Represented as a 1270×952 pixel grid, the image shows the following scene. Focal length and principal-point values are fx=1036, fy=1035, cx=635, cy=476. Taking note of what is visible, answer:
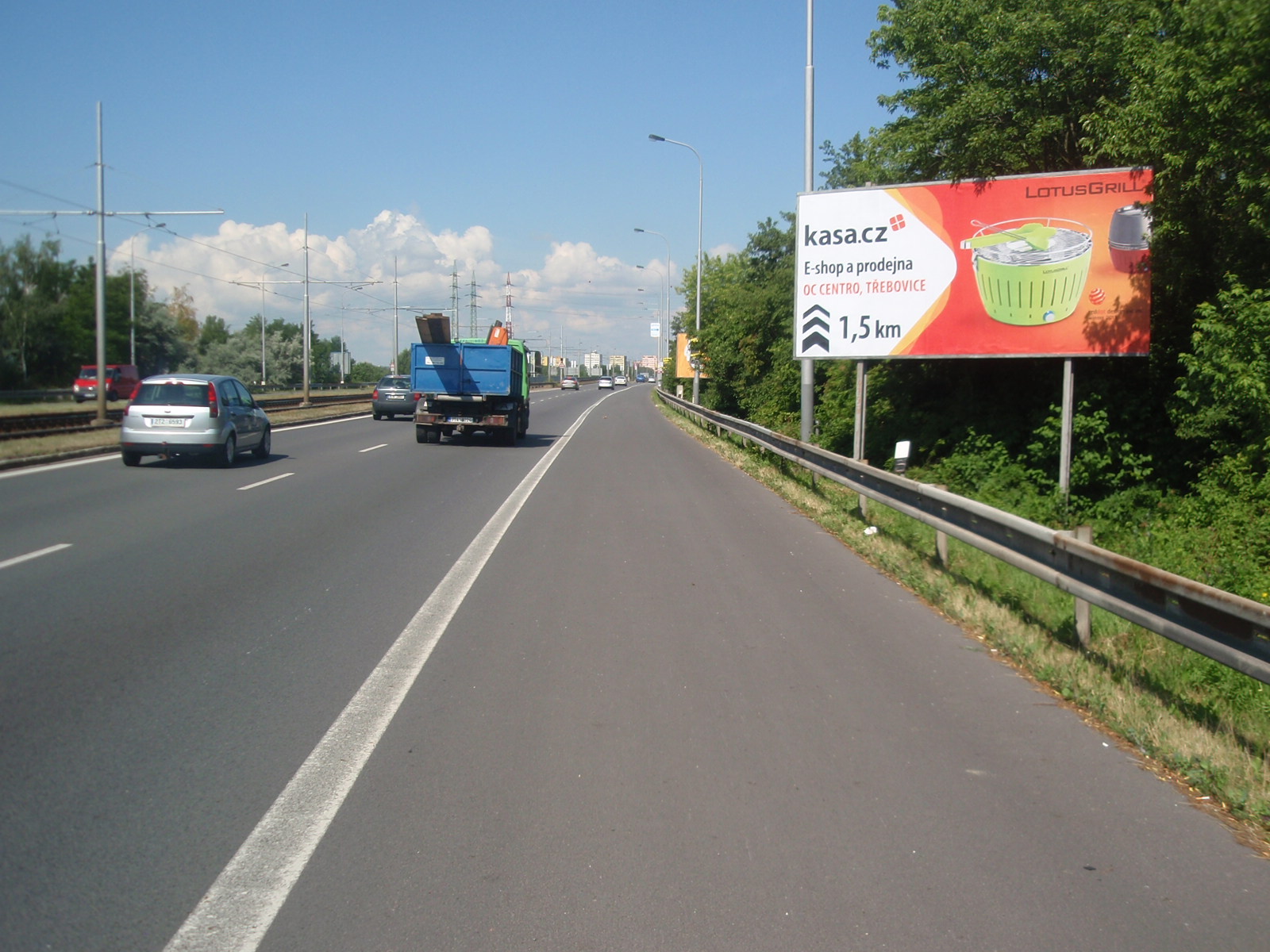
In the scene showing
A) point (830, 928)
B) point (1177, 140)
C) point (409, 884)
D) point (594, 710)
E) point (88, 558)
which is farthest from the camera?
point (1177, 140)

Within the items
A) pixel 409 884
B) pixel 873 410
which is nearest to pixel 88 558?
pixel 409 884

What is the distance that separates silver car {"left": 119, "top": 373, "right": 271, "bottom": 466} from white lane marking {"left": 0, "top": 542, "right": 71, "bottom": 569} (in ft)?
26.9

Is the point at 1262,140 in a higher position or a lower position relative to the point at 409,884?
higher

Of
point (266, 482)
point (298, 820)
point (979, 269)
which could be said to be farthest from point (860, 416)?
point (298, 820)

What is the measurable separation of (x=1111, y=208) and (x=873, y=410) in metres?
8.67

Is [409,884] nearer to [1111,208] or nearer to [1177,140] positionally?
[1177,140]

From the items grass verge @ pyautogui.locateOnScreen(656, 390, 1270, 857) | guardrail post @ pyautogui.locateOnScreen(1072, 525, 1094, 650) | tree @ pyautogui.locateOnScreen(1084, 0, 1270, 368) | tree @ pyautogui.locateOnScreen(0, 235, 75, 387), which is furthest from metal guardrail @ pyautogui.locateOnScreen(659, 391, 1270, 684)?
tree @ pyautogui.locateOnScreen(0, 235, 75, 387)

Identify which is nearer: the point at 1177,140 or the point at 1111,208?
the point at 1177,140

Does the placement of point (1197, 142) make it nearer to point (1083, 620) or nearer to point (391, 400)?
point (1083, 620)

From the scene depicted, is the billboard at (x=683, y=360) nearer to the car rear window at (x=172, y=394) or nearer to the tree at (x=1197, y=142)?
the car rear window at (x=172, y=394)

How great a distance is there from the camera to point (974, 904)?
3.79 m

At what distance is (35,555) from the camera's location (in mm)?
10211

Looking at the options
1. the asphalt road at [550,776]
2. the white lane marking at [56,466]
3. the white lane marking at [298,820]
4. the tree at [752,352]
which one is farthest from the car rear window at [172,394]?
the tree at [752,352]

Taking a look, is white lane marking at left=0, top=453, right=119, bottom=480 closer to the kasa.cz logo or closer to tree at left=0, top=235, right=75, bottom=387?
the kasa.cz logo
